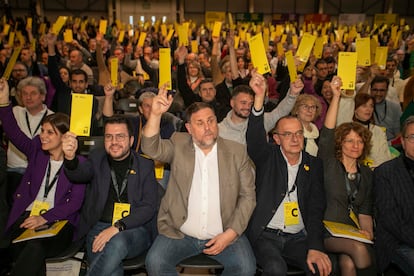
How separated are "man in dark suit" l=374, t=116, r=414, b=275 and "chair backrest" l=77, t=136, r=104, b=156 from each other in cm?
231

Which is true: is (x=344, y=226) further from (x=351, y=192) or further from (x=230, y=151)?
(x=230, y=151)

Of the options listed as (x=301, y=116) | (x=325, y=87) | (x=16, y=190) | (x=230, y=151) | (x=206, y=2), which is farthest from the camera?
(x=206, y=2)

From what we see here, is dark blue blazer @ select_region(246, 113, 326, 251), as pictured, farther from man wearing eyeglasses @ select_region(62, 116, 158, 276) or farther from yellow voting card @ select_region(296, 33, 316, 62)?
yellow voting card @ select_region(296, 33, 316, 62)

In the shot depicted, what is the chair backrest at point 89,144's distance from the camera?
11.0 ft

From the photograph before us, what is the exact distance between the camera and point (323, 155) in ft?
9.52

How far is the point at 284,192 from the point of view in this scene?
260 centimetres

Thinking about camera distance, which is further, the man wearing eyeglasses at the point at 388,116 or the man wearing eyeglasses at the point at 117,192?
the man wearing eyeglasses at the point at 388,116

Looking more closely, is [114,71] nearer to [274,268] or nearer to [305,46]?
[305,46]

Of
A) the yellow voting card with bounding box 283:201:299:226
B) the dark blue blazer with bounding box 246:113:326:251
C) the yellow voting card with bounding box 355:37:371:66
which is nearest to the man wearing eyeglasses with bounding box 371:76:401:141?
the yellow voting card with bounding box 355:37:371:66

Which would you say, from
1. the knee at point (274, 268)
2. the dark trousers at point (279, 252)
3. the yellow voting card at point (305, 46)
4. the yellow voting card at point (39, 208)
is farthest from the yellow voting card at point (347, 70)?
the yellow voting card at point (39, 208)

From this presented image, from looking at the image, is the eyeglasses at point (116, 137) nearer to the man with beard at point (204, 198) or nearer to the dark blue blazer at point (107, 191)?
the dark blue blazer at point (107, 191)

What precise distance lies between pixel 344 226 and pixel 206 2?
21335 millimetres

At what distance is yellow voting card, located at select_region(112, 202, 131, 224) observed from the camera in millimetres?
2637

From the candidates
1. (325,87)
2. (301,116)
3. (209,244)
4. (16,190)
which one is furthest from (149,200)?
(325,87)
